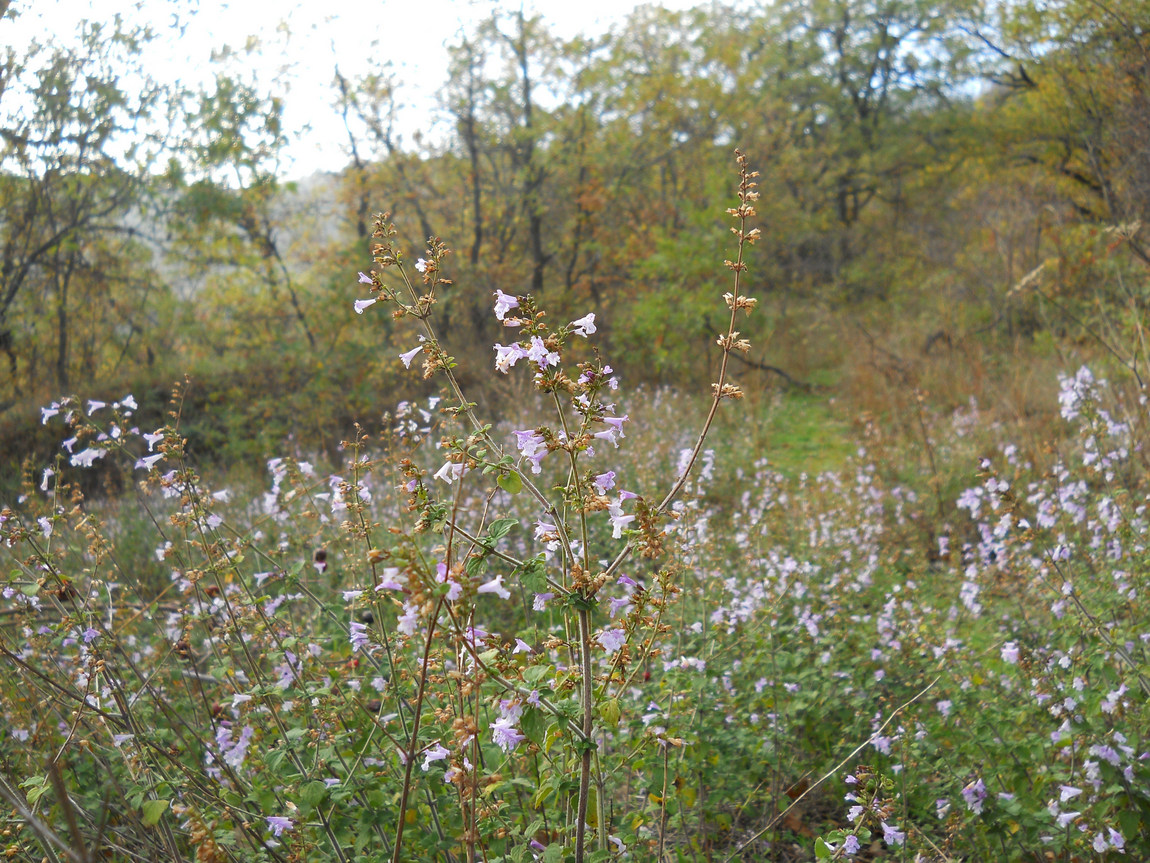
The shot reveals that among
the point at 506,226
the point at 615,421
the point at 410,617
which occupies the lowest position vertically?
the point at 410,617

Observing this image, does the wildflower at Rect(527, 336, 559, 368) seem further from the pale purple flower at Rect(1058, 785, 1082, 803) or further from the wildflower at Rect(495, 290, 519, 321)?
the pale purple flower at Rect(1058, 785, 1082, 803)

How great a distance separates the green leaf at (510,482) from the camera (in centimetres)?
144

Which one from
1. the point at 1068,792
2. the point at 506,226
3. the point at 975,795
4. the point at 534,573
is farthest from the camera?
the point at 506,226

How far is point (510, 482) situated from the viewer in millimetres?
1470

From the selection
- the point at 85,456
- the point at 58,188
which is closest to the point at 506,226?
the point at 58,188

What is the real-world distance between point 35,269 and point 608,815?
1196 centimetres

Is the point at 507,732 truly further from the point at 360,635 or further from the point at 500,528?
the point at 360,635

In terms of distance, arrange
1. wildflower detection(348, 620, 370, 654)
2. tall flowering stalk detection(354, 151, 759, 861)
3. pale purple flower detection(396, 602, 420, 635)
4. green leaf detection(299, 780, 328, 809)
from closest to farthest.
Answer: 1. pale purple flower detection(396, 602, 420, 635)
2. tall flowering stalk detection(354, 151, 759, 861)
3. green leaf detection(299, 780, 328, 809)
4. wildflower detection(348, 620, 370, 654)

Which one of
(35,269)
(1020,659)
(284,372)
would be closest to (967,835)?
(1020,659)

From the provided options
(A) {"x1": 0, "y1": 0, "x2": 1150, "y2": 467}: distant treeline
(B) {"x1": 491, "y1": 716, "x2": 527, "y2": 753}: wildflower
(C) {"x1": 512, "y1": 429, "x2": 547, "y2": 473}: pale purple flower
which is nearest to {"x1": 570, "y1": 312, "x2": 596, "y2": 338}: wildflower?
(C) {"x1": 512, "y1": 429, "x2": 547, "y2": 473}: pale purple flower

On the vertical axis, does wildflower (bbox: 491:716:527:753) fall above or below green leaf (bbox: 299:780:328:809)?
above

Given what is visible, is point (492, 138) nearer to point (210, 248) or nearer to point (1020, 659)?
point (210, 248)

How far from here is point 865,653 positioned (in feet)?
11.2

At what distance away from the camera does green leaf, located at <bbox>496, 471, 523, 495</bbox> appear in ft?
4.74
